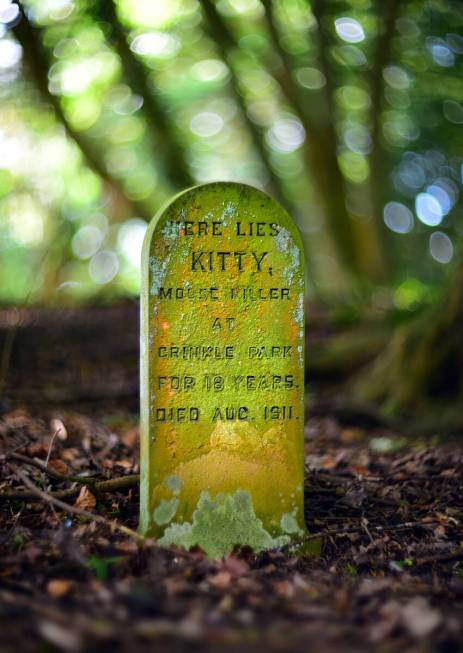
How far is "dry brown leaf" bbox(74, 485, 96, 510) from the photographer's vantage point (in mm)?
3816

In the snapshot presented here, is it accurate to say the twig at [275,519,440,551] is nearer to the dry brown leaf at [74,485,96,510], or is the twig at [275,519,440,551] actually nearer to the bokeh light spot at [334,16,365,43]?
the dry brown leaf at [74,485,96,510]

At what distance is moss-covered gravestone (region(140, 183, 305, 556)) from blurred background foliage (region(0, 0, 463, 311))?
5641 millimetres

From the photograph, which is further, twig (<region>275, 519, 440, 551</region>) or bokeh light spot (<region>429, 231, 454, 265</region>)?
bokeh light spot (<region>429, 231, 454, 265</region>)

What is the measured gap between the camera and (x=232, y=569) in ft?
10.3

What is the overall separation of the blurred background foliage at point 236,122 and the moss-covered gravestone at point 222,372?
18.5 ft

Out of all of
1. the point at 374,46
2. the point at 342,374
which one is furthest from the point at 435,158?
the point at 342,374

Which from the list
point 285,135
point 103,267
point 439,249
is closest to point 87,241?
point 103,267

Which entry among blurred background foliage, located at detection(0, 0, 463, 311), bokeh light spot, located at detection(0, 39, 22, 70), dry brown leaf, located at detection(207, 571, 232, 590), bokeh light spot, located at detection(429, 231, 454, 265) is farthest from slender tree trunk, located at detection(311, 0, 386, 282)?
dry brown leaf, located at detection(207, 571, 232, 590)

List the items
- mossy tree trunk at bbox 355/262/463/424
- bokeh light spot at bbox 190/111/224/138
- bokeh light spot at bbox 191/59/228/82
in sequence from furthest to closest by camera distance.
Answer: bokeh light spot at bbox 190/111/224/138 → bokeh light spot at bbox 191/59/228/82 → mossy tree trunk at bbox 355/262/463/424

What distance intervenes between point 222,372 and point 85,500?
1068 millimetres

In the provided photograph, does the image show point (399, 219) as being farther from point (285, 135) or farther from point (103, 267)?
point (103, 267)

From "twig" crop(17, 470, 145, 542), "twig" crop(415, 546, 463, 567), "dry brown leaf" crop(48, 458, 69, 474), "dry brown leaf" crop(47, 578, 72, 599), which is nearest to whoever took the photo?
"dry brown leaf" crop(47, 578, 72, 599)

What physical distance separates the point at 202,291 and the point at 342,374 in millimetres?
4928

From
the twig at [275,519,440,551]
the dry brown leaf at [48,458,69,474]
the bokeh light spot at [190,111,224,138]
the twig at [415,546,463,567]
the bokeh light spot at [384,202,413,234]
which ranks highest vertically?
the bokeh light spot at [190,111,224,138]
